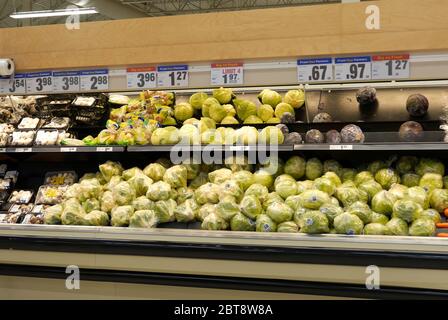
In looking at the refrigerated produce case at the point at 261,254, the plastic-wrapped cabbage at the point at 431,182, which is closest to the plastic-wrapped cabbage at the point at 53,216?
the refrigerated produce case at the point at 261,254

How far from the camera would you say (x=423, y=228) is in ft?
8.94

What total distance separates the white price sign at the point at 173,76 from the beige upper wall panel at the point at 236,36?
59mm

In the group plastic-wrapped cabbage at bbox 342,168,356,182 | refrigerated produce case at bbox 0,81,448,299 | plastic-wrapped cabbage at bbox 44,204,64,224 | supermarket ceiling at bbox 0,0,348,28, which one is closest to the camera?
refrigerated produce case at bbox 0,81,448,299

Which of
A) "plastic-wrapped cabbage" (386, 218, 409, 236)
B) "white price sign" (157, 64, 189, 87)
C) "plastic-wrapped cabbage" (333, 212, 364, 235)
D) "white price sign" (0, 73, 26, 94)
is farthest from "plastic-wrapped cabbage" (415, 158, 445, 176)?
"white price sign" (0, 73, 26, 94)

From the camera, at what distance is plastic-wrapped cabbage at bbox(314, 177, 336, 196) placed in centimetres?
307

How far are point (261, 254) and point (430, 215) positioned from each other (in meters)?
0.99

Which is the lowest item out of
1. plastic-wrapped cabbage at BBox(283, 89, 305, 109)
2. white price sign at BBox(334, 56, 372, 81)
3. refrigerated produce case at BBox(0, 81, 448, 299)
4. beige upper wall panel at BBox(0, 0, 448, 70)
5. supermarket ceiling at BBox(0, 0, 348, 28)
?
refrigerated produce case at BBox(0, 81, 448, 299)

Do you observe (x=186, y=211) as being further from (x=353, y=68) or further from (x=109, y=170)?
(x=353, y=68)

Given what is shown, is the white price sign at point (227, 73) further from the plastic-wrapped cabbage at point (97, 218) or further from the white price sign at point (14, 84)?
the white price sign at point (14, 84)

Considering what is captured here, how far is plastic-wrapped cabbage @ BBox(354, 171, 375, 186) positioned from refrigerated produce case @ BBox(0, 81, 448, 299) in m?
0.15

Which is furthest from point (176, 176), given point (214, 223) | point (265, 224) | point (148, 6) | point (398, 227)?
point (148, 6)

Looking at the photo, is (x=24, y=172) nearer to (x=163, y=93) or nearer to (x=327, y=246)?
(x=163, y=93)

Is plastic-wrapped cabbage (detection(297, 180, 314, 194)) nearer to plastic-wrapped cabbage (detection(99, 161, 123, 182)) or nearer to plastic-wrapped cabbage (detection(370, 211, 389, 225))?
plastic-wrapped cabbage (detection(370, 211, 389, 225))
